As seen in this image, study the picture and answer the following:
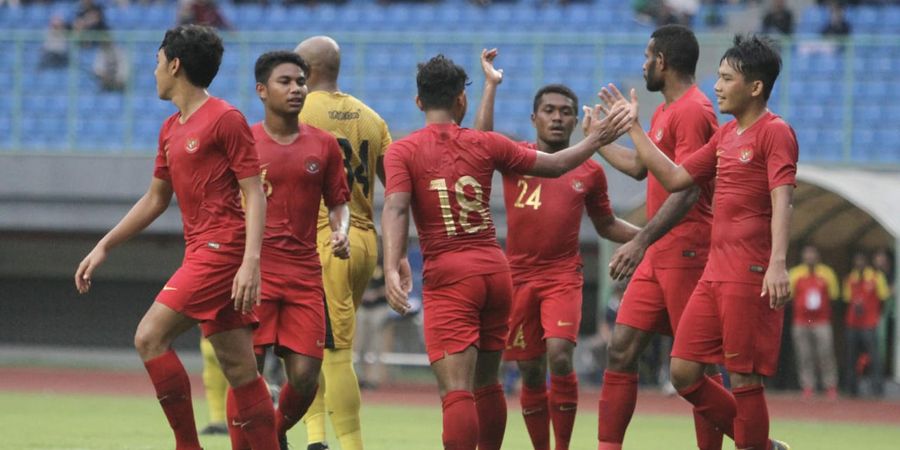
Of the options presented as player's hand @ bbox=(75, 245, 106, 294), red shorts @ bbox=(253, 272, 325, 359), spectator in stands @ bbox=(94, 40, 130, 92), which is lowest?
red shorts @ bbox=(253, 272, 325, 359)

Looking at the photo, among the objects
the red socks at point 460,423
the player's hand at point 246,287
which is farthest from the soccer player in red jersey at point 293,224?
the player's hand at point 246,287

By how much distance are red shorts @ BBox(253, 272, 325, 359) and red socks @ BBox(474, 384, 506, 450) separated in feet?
3.38

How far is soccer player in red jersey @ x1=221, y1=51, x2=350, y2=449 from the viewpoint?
27.7 ft

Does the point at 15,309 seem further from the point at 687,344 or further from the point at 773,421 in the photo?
the point at 687,344

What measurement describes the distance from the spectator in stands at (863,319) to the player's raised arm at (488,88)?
1258cm

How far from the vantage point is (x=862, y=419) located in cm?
1705

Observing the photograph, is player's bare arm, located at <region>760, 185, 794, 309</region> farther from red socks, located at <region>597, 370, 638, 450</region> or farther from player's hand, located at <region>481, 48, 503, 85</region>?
player's hand, located at <region>481, 48, 503, 85</region>

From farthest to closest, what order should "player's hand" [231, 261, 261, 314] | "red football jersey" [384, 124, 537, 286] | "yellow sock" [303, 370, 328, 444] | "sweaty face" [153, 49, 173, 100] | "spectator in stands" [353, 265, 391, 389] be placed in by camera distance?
"spectator in stands" [353, 265, 391, 389] < "yellow sock" [303, 370, 328, 444] < "red football jersey" [384, 124, 537, 286] < "sweaty face" [153, 49, 173, 100] < "player's hand" [231, 261, 261, 314]

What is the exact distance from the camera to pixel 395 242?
8.16 meters

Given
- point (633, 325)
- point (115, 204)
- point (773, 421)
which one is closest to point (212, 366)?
point (633, 325)

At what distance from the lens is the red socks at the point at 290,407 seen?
8.65m

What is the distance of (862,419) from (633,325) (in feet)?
29.2

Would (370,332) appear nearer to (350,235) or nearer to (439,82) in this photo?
(350,235)

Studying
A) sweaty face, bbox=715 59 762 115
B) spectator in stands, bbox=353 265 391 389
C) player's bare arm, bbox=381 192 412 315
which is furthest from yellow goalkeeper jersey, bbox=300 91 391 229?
spectator in stands, bbox=353 265 391 389
